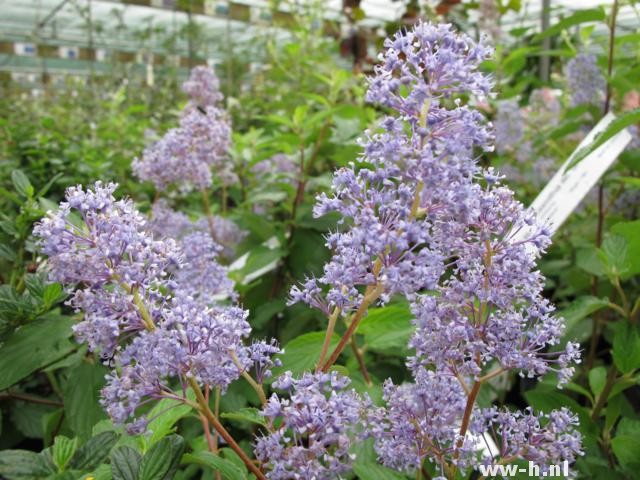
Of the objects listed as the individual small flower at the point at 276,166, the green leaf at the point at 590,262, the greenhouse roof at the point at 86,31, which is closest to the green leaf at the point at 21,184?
the individual small flower at the point at 276,166

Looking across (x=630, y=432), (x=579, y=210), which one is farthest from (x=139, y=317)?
(x=579, y=210)

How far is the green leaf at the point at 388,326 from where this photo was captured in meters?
1.00

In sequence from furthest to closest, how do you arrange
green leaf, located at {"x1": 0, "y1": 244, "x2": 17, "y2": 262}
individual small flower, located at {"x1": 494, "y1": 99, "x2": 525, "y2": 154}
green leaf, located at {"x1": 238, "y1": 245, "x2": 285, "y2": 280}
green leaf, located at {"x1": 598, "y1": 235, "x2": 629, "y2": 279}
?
1. individual small flower, located at {"x1": 494, "y1": 99, "x2": 525, "y2": 154}
2. green leaf, located at {"x1": 238, "y1": 245, "x2": 285, "y2": 280}
3. green leaf, located at {"x1": 598, "y1": 235, "x2": 629, "y2": 279}
4. green leaf, located at {"x1": 0, "y1": 244, "x2": 17, "y2": 262}

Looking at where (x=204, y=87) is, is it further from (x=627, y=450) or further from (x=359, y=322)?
(x=627, y=450)

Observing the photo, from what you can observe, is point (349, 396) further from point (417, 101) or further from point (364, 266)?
point (417, 101)

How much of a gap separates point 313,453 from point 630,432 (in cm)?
61

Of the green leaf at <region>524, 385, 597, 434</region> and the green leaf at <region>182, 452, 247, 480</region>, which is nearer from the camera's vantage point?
the green leaf at <region>182, 452, 247, 480</region>

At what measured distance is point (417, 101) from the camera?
1.95ft

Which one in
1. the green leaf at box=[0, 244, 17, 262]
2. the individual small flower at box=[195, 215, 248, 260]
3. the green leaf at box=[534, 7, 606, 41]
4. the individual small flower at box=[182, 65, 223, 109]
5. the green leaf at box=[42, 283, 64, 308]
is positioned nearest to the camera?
the green leaf at box=[42, 283, 64, 308]

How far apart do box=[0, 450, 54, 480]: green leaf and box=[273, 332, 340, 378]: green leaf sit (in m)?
0.34

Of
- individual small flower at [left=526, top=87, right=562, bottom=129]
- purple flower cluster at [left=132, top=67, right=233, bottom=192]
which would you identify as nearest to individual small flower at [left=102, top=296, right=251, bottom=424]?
purple flower cluster at [left=132, top=67, right=233, bottom=192]

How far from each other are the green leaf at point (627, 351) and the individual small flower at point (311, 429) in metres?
0.55

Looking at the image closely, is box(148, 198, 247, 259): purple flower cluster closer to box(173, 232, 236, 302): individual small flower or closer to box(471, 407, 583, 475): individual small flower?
box(173, 232, 236, 302): individual small flower

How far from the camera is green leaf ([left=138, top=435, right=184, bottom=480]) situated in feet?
1.94
